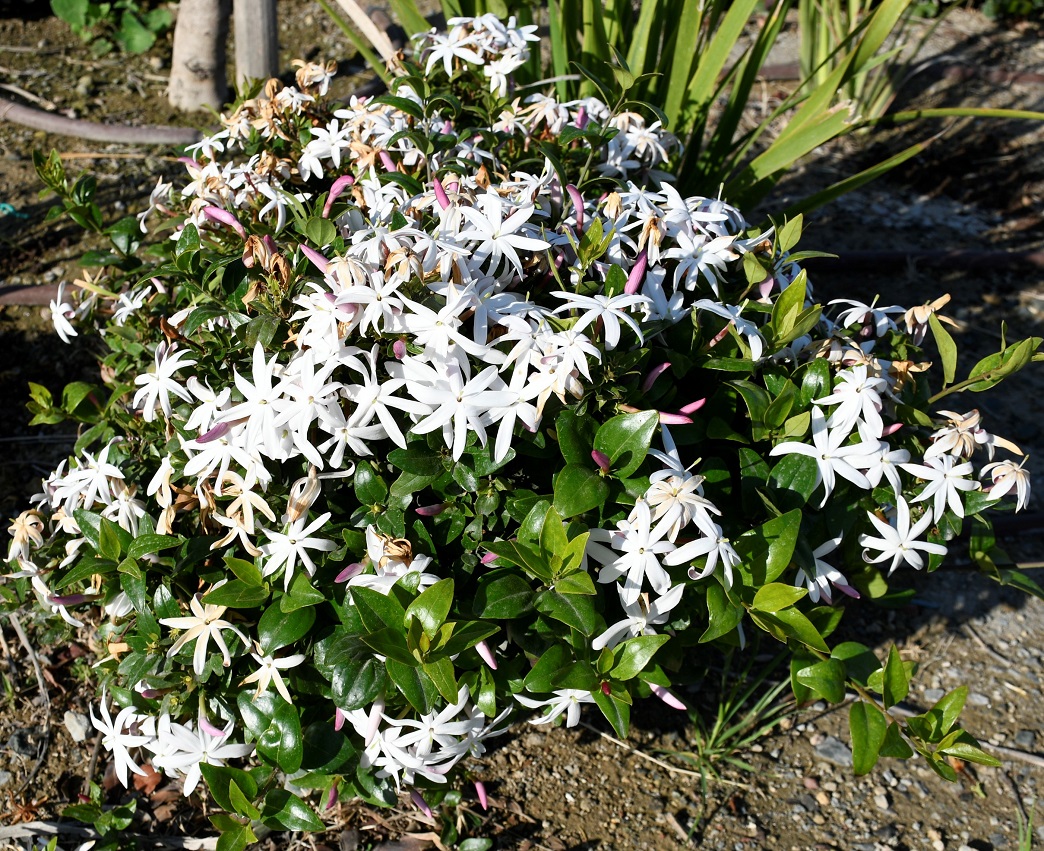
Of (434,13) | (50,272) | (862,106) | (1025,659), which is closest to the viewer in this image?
(1025,659)

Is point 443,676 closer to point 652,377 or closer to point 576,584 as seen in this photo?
Result: point 576,584

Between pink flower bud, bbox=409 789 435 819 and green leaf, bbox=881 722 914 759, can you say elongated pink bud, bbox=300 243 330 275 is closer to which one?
pink flower bud, bbox=409 789 435 819

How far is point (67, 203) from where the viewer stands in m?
1.81

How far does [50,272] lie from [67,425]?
0.59 metres

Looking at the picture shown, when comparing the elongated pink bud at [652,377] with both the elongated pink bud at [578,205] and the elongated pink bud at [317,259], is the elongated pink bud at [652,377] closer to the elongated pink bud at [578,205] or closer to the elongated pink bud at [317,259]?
the elongated pink bud at [578,205]

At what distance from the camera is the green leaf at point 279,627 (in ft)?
4.20

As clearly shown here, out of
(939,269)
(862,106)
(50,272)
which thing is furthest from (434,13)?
(939,269)

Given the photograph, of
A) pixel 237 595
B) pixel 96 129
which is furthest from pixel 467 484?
pixel 96 129

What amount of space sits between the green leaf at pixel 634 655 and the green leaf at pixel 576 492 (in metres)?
0.21

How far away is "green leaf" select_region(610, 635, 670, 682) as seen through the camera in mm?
1283

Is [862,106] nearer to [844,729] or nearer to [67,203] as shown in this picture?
[844,729]

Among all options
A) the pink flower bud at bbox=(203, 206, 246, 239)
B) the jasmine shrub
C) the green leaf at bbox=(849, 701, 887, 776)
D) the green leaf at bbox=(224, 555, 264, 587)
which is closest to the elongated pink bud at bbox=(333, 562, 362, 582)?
the jasmine shrub

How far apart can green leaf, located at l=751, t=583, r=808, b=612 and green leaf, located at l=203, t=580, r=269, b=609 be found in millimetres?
706

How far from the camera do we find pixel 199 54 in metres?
3.25
